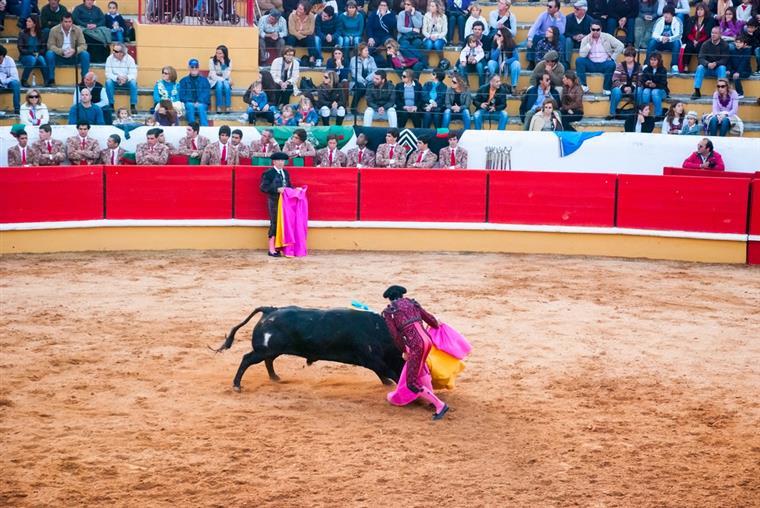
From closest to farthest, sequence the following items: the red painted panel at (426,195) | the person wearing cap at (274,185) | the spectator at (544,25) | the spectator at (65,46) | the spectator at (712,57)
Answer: the person wearing cap at (274,185) → the red painted panel at (426,195) → the spectator at (65,46) → the spectator at (712,57) → the spectator at (544,25)

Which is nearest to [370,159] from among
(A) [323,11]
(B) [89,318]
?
(A) [323,11]

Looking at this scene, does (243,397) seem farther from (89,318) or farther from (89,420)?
(89,318)

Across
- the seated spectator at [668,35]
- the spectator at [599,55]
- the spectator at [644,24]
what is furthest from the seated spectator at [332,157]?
the spectator at [644,24]

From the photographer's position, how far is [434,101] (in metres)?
19.1

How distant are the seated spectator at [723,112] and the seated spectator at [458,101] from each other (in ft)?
11.9

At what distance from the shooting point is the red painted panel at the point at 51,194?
1560 centimetres

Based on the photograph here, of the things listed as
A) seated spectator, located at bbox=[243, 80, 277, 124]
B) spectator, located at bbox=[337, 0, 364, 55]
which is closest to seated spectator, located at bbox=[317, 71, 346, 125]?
seated spectator, located at bbox=[243, 80, 277, 124]

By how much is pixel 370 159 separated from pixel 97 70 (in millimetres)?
4925

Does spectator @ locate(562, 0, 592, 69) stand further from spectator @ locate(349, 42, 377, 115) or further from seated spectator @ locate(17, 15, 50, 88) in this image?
seated spectator @ locate(17, 15, 50, 88)

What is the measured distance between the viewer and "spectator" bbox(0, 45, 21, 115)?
18281mm

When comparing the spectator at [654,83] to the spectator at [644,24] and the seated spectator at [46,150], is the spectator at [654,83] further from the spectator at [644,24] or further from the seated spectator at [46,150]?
the seated spectator at [46,150]

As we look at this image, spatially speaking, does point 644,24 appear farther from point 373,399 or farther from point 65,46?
point 373,399

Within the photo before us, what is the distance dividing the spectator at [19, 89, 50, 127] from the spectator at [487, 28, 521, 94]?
6944 millimetres

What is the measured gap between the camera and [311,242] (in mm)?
16406
